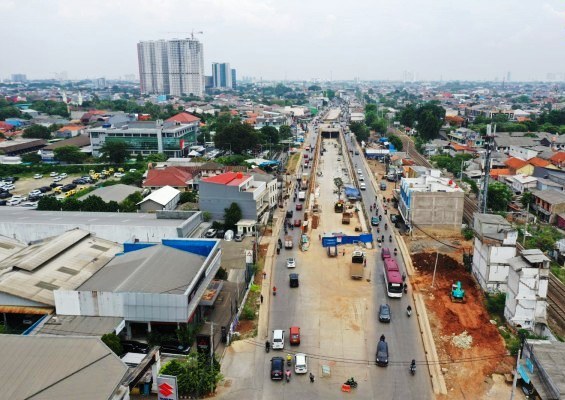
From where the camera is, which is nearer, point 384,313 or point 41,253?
point 384,313

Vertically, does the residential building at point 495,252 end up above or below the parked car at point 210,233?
above

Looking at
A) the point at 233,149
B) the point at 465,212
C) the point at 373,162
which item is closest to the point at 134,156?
the point at 233,149

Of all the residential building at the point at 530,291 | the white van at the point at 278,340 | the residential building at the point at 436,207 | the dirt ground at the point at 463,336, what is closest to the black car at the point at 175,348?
the white van at the point at 278,340

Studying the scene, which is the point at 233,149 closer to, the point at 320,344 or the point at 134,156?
the point at 134,156

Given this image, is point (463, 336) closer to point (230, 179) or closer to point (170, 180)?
point (230, 179)

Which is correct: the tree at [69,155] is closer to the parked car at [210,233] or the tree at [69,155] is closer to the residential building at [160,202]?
the residential building at [160,202]

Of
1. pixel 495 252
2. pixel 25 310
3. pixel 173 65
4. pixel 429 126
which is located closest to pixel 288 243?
pixel 495 252
